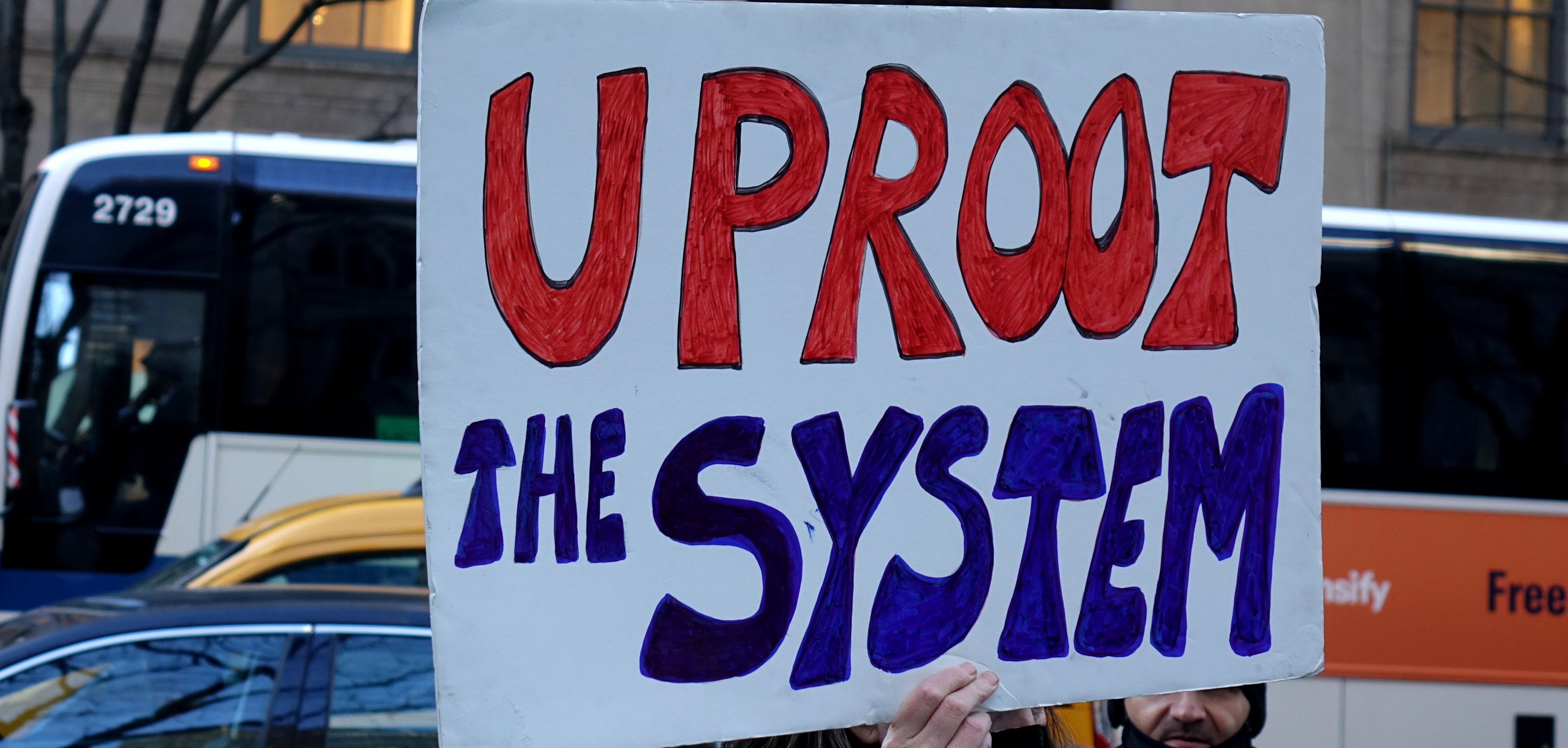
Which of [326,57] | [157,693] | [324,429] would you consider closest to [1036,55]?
[157,693]

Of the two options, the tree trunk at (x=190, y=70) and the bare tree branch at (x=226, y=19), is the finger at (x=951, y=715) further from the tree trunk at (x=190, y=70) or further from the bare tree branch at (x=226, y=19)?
the bare tree branch at (x=226, y=19)

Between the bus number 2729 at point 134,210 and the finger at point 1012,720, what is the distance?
22.8ft

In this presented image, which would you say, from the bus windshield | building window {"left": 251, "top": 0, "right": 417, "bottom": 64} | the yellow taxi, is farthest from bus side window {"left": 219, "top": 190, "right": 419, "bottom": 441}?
building window {"left": 251, "top": 0, "right": 417, "bottom": 64}

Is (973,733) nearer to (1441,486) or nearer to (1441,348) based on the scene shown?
(1441,486)

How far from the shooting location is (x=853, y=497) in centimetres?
187

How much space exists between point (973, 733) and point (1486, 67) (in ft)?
55.8

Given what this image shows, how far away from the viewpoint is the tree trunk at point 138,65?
10078mm

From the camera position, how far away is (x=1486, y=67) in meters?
16.5

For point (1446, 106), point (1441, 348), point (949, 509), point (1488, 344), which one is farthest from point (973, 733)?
A: point (1446, 106)

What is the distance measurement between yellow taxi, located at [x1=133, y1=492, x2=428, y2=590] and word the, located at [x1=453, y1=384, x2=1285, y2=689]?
→ 382cm

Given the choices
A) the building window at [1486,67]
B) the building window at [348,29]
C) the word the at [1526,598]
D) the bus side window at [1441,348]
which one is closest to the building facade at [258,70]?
the building window at [348,29]

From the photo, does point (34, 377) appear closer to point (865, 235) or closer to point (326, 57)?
point (865, 235)

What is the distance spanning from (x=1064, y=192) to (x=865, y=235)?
299mm

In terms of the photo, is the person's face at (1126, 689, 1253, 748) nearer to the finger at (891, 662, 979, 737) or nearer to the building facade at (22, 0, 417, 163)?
the finger at (891, 662, 979, 737)
